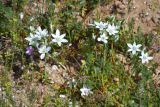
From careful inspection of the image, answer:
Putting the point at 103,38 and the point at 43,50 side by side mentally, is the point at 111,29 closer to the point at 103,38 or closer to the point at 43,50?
the point at 103,38

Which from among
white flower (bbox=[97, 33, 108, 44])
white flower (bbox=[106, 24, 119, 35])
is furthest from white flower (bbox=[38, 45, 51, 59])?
white flower (bbox=[106, 24, 119, 35])

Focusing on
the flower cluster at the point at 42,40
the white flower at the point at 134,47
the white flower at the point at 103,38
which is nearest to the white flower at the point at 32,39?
the flower cluster at the point at 42,40

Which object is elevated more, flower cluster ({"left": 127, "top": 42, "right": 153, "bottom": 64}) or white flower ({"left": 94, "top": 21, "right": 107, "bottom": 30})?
white flower ({"left": 94, "top": 21, "right": 107, "bottom": 30})

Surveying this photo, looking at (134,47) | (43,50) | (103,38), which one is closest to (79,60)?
(103,38)

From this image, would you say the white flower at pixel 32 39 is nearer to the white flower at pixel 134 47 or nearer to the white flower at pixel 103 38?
the white flower at pixel 103 38

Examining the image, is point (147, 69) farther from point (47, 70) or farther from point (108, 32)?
point (47, 70)

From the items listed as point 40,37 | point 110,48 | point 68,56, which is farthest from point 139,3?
point 40,37

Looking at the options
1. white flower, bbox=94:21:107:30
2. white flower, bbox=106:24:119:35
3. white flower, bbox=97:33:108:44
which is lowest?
white flower, bbox=97:33:108:44

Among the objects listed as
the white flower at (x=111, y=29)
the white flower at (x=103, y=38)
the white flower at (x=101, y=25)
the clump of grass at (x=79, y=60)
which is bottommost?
the clump of grass at (x=79, y=60)

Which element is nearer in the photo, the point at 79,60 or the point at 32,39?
the point at 32,39

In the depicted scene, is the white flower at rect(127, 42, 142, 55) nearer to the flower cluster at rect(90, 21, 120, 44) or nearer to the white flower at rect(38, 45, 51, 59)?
the flower cluster at rect(90, 21, 120, 44)

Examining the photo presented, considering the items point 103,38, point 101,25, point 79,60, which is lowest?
point 79,60
